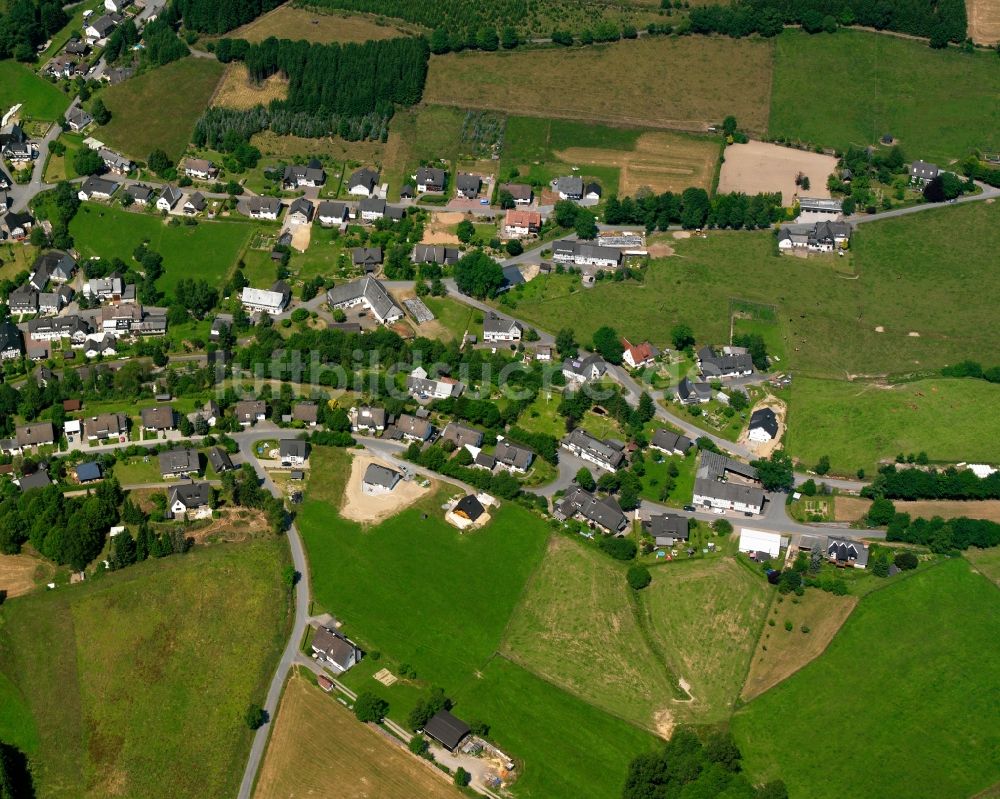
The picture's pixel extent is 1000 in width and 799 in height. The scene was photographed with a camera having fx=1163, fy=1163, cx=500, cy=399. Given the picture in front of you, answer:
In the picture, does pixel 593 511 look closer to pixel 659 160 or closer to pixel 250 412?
pixel 250 412

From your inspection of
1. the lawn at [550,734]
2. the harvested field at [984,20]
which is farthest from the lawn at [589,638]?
the harvested field at [984,20]

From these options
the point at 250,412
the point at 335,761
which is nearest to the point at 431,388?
the point at 250,412

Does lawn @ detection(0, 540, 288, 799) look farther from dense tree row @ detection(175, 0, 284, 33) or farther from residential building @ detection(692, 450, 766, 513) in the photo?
dense tree row @ detection(175, 0, 284, 33)

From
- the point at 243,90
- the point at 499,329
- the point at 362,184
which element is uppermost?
the point at 243,90

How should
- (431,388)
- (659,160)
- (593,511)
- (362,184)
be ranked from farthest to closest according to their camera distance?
(659,160) < (362,184) < (431,388) < (593,511)

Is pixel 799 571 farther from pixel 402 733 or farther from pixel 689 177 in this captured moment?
pixel 689 177

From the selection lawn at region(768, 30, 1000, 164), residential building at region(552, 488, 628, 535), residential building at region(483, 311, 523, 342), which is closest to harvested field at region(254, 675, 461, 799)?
residential building at region(552, 488, 628, 535)
